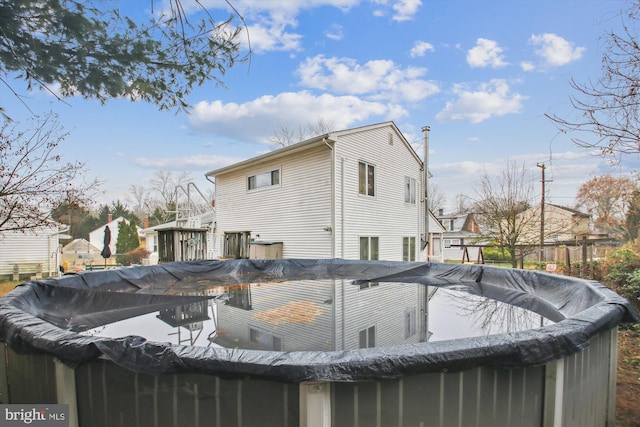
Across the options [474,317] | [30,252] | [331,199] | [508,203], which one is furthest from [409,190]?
[30,252]

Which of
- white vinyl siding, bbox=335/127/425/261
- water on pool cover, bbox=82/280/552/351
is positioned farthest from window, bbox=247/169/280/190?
water on pool cover, bbox=82/280/552/351

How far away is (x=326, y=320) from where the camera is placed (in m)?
2.97

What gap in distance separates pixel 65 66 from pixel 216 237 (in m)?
9.61

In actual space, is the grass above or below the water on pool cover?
below

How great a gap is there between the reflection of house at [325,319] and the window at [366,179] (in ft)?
14.1

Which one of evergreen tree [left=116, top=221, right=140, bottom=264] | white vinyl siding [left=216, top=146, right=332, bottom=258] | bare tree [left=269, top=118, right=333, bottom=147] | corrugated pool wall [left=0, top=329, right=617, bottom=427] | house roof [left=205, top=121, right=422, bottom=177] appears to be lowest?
evergreen tree [left=116, top=221, right=140, bottom=264]

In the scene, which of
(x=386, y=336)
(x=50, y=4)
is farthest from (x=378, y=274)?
(x=50, y=4)

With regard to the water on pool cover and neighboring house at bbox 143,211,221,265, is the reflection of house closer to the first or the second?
the water on pool cover

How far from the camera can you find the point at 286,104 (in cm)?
1175

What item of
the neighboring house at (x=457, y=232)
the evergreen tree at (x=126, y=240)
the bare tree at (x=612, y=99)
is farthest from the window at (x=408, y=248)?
the evergreen tree at (x=126, y=240)

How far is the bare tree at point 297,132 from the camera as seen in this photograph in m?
17.9

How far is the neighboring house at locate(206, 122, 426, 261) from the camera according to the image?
765 cm

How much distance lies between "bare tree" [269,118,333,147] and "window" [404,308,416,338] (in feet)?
51.9

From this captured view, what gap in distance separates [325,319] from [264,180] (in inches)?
273
